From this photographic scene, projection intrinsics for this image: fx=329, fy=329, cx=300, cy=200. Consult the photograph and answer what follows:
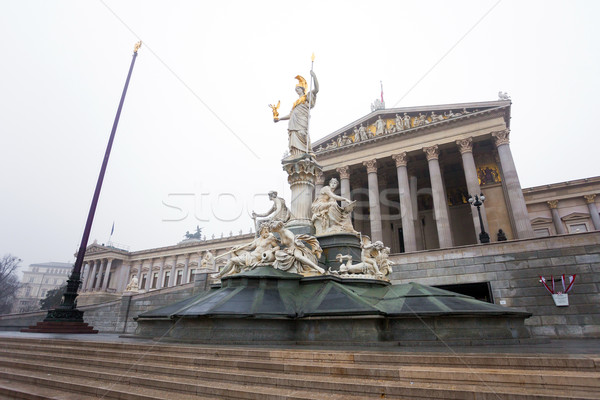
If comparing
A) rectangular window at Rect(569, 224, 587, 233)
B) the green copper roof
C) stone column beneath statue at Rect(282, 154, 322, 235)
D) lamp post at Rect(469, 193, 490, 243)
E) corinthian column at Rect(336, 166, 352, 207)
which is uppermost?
corinthian column at Rect(336, 166, 352, 207)

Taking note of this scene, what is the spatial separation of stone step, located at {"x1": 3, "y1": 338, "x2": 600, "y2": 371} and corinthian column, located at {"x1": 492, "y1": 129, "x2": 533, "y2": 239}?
24.5 m

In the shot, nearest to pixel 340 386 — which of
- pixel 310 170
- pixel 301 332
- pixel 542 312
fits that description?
pixel 301 332

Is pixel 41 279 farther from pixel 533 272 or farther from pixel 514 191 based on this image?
pixel 533 272

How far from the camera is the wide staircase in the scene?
365cm

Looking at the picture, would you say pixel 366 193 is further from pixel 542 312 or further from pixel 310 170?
pixel 310 170

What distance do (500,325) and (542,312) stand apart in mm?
12547

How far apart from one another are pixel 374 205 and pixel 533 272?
605 inches

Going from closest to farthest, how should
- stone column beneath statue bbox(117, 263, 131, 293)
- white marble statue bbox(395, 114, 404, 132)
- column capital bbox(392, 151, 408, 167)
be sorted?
column capital bbox(392, 151, 408, 167) < white marble statue bbox(395, 114, 404, 132) < stone column beneath statue bbox(117, 263, 131, 293)

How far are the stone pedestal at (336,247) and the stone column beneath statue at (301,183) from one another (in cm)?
139

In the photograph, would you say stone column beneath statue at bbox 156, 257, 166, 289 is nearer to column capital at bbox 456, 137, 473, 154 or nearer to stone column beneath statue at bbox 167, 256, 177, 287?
stone column beneath statue at bbox 167, 256, 177, 287

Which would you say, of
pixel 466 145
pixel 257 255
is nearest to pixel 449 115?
pixel 466 145

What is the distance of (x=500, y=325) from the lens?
268 inches

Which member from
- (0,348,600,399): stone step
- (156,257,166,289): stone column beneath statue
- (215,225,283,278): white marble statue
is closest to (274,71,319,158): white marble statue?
(215,225,283,278): white marble statue

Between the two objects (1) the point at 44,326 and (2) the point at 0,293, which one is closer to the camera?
(1) the point at 44,326
